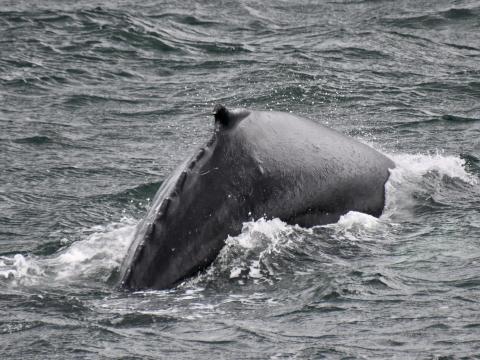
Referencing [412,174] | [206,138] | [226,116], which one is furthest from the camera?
[206,138]

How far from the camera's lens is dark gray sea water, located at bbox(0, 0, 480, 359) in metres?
8.39

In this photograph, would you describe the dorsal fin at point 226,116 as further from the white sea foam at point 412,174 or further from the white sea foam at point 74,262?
the white sea foam at point 412,174

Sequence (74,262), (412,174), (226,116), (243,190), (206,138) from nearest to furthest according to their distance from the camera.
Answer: (243,190), (226,116), (74,262), (412,174), (206,138)

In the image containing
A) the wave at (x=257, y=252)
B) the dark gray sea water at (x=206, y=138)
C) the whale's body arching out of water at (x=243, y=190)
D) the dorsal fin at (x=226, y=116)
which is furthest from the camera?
the dorsal fin at (x=226, y=116)

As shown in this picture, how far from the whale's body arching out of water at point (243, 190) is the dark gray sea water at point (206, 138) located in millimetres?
165

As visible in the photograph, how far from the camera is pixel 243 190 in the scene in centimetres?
951

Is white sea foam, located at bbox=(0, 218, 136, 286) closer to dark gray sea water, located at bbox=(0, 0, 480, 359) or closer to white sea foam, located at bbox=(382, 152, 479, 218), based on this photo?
dark gray sea water, located at bbox=(0, 0, 480, 359)

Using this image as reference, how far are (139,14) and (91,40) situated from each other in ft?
8.71

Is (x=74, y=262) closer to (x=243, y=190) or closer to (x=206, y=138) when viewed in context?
(x=243, y=190)

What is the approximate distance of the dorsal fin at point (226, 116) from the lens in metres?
9.60

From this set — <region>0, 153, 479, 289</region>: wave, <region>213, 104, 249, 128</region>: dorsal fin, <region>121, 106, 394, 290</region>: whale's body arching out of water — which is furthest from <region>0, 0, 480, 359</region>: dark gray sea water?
<region>213, 104, 249, 128</region>: dorsal fin

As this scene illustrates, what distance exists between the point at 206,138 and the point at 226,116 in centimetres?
621

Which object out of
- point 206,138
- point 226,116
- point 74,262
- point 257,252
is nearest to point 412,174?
point 257,252

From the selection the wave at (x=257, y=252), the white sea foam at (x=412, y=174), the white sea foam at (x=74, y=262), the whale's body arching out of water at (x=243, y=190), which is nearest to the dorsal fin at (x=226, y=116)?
the whale's body arching out of water at (x=243, y=190)
